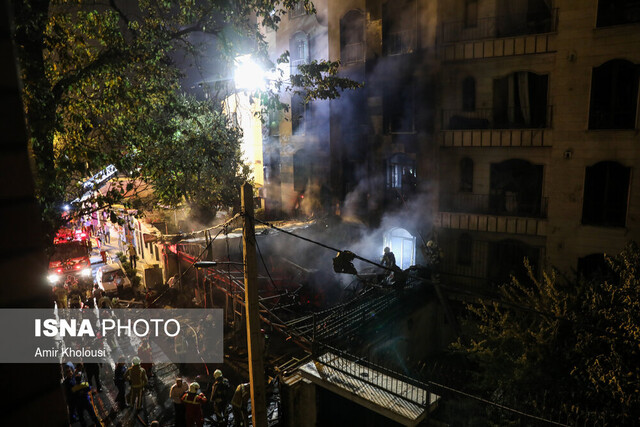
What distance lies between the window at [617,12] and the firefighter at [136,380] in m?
23.0

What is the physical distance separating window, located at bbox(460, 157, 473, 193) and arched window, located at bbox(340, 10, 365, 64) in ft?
29.7

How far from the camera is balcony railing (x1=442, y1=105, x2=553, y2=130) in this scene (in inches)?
747

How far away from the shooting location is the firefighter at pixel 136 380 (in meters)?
13.1

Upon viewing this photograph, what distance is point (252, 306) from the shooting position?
356 inches

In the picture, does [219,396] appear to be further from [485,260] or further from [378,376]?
[485,260]

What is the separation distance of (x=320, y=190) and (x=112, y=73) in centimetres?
1866

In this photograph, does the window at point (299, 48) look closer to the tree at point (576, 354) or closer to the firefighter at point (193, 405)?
the tree at point (576, 354)

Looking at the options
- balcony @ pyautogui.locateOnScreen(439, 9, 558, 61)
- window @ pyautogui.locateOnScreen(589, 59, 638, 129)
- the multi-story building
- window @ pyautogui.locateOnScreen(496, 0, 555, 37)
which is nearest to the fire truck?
the multi-story building

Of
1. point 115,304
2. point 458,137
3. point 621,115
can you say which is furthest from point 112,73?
point 621,115

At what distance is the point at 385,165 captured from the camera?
23859 millimetres

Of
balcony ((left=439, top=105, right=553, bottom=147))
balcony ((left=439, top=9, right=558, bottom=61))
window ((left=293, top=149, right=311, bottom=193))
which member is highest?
balcony ((left=439, top=9, right=558, bottom=61))

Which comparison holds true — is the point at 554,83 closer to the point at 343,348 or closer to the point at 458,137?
the point at 458,137

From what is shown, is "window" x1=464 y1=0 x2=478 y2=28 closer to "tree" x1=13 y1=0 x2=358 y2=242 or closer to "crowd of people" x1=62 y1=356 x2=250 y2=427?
"tree" x1=13 y1=0 x2=358 y2=242

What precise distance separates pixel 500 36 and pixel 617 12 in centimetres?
467
